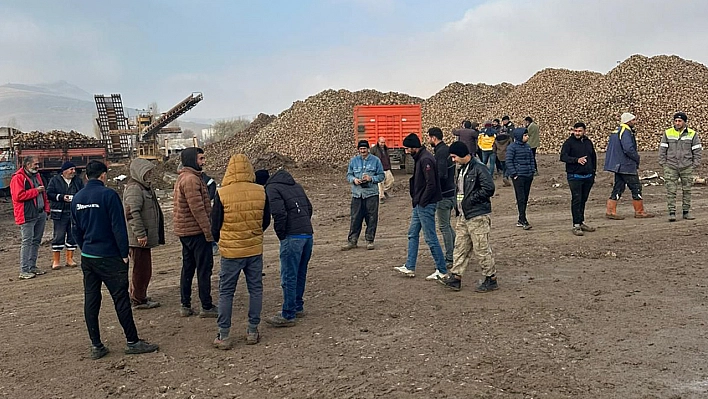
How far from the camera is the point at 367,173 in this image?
9.31m

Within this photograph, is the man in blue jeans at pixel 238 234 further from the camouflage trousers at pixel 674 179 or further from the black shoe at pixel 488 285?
the camouflage trousers at pixel 674 179

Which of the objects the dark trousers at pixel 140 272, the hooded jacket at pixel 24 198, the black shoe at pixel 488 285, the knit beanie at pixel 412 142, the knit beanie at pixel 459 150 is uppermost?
the knit beanie at pixel 412 142

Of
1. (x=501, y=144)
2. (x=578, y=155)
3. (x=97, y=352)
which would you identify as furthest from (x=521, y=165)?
(x=97, y=352)

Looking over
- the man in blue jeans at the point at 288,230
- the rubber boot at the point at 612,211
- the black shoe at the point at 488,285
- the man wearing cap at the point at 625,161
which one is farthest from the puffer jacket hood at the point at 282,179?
the rubber boot at the point at 612,211

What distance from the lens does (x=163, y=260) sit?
9.59m

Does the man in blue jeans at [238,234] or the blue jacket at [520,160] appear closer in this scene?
the man in blue jeans at [238,234]

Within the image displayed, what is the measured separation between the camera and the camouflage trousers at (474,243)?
254 inches

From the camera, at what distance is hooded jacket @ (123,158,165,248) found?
631 cm

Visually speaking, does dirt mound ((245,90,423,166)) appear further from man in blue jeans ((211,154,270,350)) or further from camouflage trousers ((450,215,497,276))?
man in blue jeans ((211,154,270,350))

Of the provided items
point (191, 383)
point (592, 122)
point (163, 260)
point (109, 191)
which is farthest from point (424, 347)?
point (592, 122)

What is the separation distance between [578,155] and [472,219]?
369cm

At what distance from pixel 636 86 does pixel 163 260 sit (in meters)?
26.9

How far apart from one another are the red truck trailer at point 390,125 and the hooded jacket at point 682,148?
38.8 ft

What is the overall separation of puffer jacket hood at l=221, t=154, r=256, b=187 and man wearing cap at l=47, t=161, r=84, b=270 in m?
4.50
